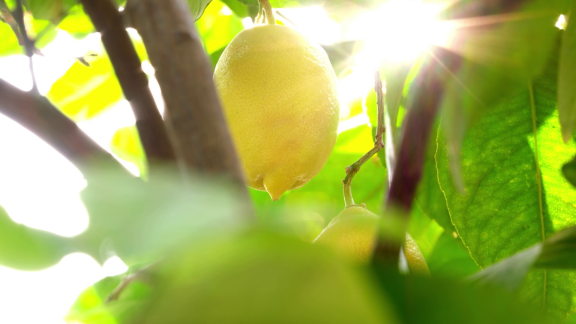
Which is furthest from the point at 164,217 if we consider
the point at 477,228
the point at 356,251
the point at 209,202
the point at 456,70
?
the point at 477,228

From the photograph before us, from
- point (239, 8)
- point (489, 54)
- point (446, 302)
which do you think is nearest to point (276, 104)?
point (489, 54)

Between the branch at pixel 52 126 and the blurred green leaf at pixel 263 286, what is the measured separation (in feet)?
0.50

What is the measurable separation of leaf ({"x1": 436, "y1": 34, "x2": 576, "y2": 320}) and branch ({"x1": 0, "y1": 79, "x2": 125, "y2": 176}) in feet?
2.15

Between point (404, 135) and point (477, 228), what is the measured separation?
629 mm

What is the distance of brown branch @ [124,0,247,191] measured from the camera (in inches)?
9.3

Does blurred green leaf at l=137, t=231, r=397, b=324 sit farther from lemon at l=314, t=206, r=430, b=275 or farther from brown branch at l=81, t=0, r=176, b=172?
lemon at l=314, t=206, r=430, b=275

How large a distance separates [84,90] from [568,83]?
1220mm

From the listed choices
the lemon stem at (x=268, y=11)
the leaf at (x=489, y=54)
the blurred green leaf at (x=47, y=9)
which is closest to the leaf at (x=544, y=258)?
the leaf at (x=489, y=54)

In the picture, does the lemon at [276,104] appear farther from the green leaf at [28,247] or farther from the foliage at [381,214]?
the green leaf at [28,247]

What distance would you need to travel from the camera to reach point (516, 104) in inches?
31.8

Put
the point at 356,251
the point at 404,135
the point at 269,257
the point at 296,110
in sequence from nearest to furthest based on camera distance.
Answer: the point at 269,257 → the point at 404,135 → the point at 356,251 → the point at 296,110

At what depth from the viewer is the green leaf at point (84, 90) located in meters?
1.35

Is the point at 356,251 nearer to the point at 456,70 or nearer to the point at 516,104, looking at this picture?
the point at 456,70

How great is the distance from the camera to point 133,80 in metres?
0.31
